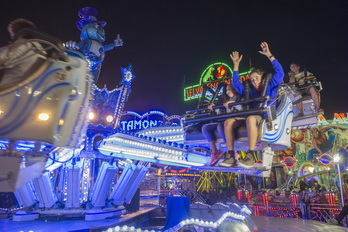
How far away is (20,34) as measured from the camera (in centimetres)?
176

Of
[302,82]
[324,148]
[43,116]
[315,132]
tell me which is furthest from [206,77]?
[43,116]

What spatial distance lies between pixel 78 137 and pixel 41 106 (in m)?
0.42

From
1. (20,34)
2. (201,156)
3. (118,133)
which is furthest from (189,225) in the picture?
(20,34)

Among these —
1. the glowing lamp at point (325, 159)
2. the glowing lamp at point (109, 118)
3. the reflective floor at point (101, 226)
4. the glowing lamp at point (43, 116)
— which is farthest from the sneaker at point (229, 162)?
the glowing lamp at point (325, 159)

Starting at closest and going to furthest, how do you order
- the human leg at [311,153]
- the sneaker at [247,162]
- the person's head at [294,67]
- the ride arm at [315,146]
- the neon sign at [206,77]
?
1. the sneaker at [247,162]
2. the person's head at [294,67]
3. the ride arm at [315,146]
4. the human leg at [311,153]
5. the neon sign at [206,77]

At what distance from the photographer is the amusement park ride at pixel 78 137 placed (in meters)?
1.82

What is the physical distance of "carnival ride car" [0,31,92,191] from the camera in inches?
69.7

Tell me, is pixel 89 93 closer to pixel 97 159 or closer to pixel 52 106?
pixel 52 106

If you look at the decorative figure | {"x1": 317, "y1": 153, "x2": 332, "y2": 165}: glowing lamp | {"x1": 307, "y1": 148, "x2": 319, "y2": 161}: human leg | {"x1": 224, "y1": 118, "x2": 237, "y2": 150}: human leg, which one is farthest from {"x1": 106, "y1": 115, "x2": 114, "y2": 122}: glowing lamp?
{"x1": 307, "y1": 148, "x2": 319, "y2": 161}: human leg

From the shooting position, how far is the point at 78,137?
2.12 metres

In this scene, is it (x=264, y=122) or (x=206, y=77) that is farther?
(x=206, y=77)

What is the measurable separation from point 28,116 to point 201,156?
322 cm

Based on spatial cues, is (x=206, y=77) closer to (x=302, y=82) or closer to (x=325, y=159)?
(x=325, y=159)

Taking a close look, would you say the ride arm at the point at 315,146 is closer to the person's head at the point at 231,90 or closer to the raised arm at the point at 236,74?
the person's head at the point at 231,90
